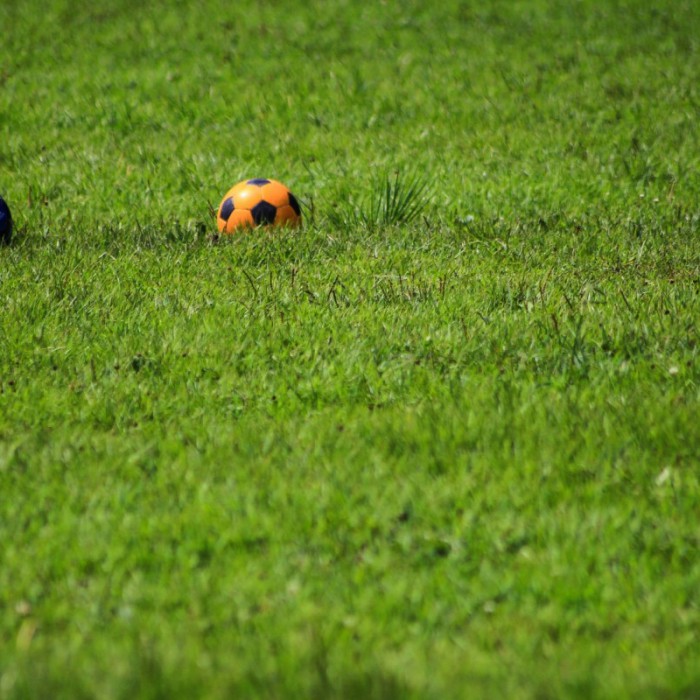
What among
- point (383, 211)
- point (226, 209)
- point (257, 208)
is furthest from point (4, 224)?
point (383, 211)

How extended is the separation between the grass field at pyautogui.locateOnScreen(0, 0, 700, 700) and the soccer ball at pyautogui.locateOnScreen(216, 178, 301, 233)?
305 millimetres

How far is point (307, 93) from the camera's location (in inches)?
440

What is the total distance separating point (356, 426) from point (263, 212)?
3.37m

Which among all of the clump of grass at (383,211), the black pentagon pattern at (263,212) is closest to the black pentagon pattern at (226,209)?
the black pentagon pattern at (263,212)

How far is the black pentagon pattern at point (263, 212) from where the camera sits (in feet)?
22.3

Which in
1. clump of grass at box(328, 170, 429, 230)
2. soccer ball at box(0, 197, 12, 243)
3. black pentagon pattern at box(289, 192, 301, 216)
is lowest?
clump of grass at box(328, 170, 429, 230)

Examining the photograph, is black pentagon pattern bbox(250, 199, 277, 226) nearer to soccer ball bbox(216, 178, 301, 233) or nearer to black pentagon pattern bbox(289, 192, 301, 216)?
soccer ball bbox(216, 178, 301, 233)

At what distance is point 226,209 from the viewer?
691 cm

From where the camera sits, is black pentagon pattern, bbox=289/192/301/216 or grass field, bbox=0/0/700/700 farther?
black pentagon pattern, bbox=289/192/301/216

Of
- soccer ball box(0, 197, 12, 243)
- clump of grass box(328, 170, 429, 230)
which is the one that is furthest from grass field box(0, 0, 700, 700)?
soccer ball box(0, 197, 12, 243)

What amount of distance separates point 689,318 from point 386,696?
3.16m

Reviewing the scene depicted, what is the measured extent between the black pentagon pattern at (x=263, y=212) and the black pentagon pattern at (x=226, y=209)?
0.21m

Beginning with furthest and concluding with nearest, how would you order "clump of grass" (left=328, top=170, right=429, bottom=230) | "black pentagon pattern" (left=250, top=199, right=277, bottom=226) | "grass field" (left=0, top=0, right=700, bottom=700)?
"clump of grass" (left=328, top=170, right=429, bottom=230)
"black pentagon pattern" (left=250, top=199, right=277, bottom=226)
"grass field" (left=0, top=0, right=700, bottom=700)

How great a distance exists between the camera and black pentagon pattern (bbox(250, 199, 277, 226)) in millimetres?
6789
